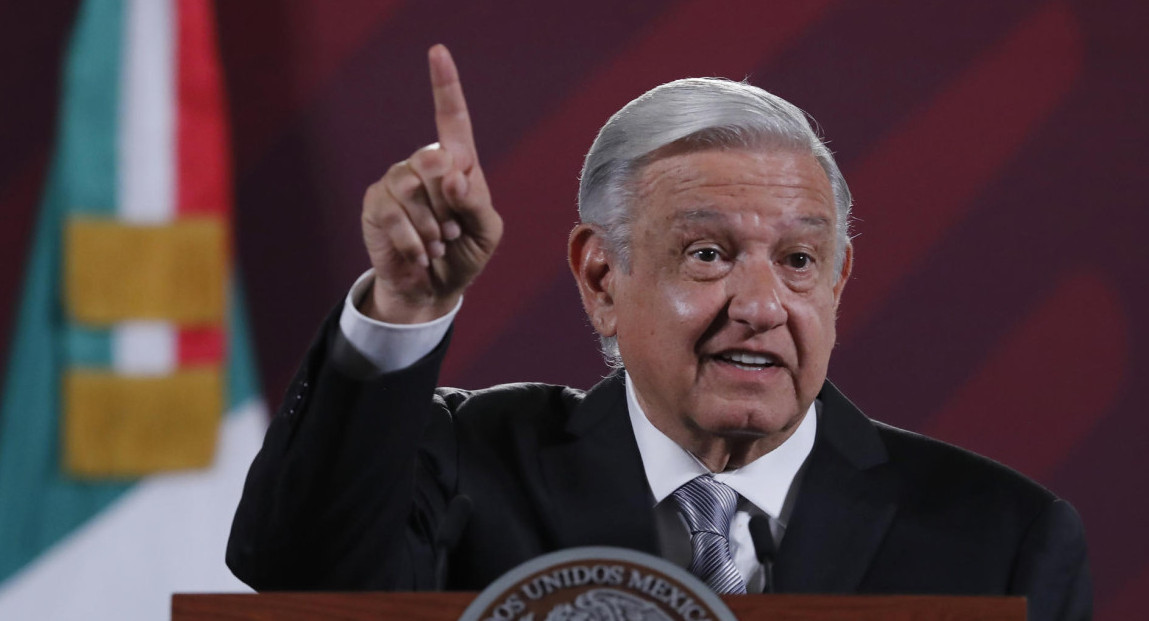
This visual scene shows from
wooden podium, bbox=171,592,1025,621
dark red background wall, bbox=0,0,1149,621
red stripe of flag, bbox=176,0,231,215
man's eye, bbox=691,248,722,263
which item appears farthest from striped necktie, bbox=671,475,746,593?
red stripe of flag, bbox=176,0,231,215

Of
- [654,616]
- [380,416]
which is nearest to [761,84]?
[380,416]

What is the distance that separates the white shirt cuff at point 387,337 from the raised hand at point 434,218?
1 centimetres

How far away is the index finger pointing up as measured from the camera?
3.67ft

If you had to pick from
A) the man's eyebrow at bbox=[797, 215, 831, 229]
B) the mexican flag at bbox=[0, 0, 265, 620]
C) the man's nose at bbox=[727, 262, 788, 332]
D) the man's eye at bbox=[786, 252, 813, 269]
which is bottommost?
the mexican flag at bbox=[0, 0, 265, 620]

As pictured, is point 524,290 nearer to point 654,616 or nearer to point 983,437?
point 983,437

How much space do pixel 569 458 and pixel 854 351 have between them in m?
1.46

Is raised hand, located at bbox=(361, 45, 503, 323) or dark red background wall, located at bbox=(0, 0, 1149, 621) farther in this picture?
dark red background wall, located at bbox=(0, 0, 1149, 621)

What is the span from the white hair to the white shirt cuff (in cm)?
39

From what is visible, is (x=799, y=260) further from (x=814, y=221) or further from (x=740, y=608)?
(x=740, y=608)

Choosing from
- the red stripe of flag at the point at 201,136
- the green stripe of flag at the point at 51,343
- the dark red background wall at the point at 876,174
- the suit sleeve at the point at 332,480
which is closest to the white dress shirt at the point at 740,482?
the suit sleeve at the point at 332,480

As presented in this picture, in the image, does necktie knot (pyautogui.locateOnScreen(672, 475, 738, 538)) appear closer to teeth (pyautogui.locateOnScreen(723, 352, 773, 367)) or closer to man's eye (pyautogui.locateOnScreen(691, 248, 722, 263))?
teeth (pyautogui.locateOnScreen(723, 352, 773, 367))

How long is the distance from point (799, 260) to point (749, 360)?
128 mm

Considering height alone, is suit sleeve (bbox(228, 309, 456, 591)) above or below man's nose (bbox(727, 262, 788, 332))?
below

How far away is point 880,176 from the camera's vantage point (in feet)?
9.46
